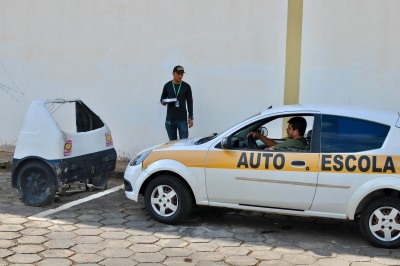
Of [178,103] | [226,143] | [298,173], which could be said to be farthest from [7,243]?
[178,103]

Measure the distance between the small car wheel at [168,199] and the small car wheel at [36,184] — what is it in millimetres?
1405

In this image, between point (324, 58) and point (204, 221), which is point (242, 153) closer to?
point (204, 221)

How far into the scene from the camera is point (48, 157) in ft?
23.5

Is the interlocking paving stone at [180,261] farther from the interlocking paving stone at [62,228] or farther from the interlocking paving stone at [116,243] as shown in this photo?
the interlocking paving stone at [62,228]

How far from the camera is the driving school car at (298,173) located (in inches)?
231

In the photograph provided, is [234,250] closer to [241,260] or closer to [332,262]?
[241,260]

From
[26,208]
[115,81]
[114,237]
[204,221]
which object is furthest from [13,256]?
[115,81]

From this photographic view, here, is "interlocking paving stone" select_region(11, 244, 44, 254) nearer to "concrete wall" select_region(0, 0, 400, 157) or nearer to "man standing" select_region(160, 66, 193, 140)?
"man standing" select_region(160, 66, 193, 140)

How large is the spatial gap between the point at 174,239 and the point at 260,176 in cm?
117

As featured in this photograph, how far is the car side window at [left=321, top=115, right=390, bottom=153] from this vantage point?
19.6 feet

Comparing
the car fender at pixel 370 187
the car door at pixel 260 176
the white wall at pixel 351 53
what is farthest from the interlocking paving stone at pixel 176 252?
the white wall at pixel 351 53

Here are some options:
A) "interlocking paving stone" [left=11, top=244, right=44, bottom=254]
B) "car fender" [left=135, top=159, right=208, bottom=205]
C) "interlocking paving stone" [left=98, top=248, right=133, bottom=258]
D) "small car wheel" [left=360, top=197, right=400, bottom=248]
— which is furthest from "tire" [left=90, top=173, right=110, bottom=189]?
"small car wheel" [left=360, top=197, right=400, bottom=248]

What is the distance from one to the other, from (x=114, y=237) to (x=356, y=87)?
190 inches

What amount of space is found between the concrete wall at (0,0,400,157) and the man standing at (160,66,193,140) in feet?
1.82
